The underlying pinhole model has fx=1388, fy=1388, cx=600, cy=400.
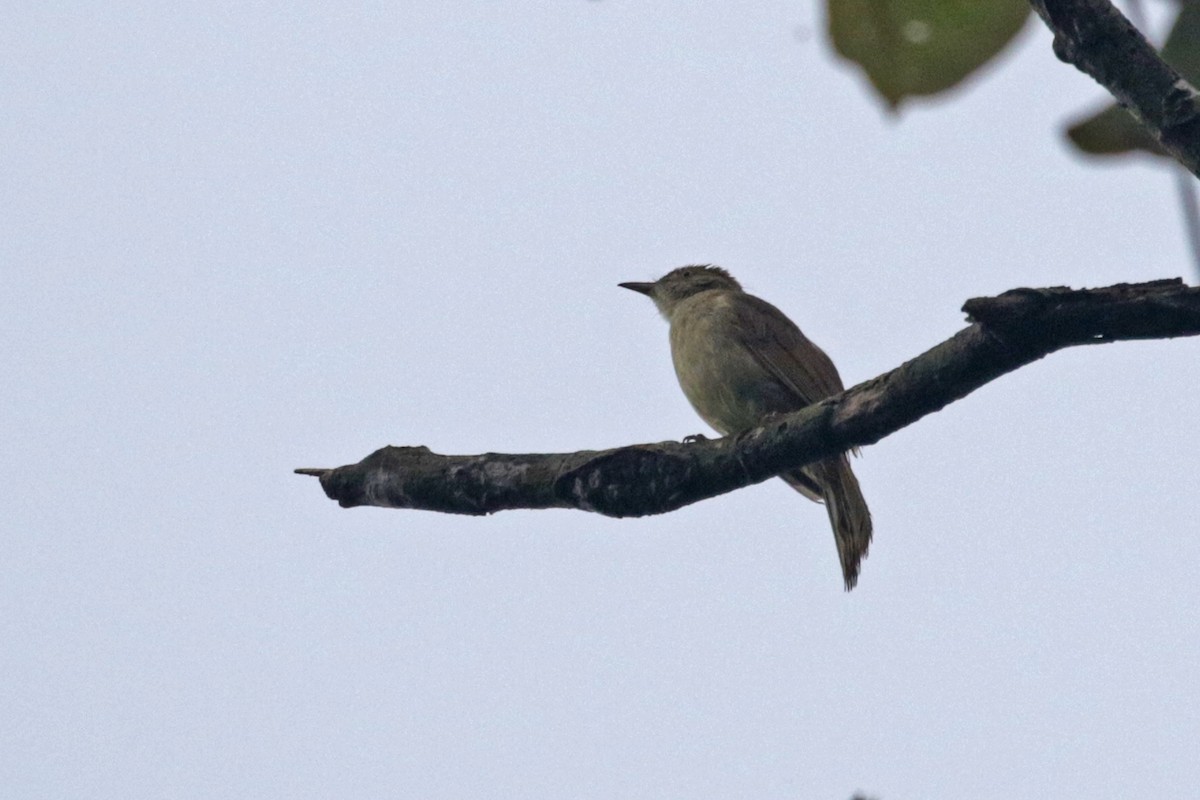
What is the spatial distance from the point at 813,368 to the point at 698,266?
244 cm

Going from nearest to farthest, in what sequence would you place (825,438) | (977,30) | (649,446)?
(977,30) < (825,438) < (649,446)

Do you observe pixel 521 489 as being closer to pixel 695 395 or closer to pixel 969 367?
pixel 969 367

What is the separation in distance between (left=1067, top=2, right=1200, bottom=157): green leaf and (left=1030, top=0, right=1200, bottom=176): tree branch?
0.03 metres

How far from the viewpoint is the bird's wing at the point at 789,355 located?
6578 millimetres

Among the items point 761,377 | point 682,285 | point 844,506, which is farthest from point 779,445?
point 682,285

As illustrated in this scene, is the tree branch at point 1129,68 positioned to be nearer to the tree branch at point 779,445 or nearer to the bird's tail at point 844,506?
the tree branch at point 779,445

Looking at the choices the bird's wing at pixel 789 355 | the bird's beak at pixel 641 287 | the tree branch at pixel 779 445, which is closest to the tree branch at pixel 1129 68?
the tree branch at pixel 779 445

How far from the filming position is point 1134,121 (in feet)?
8.16

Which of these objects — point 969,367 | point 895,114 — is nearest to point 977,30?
point 895,114

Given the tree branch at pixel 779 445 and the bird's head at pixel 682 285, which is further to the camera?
the bird's head at pixel 682 285

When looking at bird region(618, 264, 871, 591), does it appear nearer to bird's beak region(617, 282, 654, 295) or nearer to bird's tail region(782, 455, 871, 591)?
bird's tail region(782, 455, 871, 591)

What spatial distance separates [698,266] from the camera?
29.6ft

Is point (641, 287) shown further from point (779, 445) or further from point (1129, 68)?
point (1129, 68)

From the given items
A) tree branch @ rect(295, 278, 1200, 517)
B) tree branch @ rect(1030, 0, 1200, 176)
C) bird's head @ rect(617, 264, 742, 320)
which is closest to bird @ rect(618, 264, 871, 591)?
bird's head @ rect(617, 264, 742, 320)
